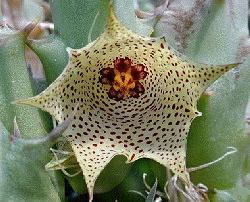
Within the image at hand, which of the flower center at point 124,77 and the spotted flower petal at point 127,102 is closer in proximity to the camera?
the spotted flower petal at point 127,102

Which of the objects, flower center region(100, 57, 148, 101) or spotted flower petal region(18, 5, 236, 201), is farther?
flower center region(100, 57, 148, 101)

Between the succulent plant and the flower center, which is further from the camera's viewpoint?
the flower center

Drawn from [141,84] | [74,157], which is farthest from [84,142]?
[141,84]

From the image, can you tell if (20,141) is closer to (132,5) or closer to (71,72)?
(71,72)

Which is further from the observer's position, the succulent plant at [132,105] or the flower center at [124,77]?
the flower center at [124,77]
